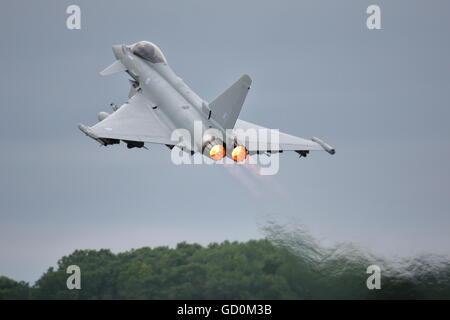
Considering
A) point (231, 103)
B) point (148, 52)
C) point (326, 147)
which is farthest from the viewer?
point (148, 52)

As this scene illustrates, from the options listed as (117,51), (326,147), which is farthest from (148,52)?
(326,147)

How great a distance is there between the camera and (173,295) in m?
47.2

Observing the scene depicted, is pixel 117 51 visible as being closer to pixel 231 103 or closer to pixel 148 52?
pixel 148 52

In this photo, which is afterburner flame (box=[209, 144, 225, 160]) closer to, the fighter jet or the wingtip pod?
the fighter jet

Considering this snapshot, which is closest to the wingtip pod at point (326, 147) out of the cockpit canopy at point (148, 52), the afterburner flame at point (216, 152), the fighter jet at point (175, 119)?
the fighter jet at point (175, 119)

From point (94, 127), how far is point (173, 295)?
892 centimetres

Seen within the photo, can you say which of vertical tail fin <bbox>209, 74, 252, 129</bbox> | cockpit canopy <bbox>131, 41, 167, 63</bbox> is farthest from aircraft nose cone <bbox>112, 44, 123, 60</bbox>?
vertical tail fin <bbox>209, 74, 252, 129</bbox>

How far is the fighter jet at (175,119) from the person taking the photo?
49219mm

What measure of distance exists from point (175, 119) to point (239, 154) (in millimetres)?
4295

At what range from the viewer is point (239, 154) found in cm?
4850
